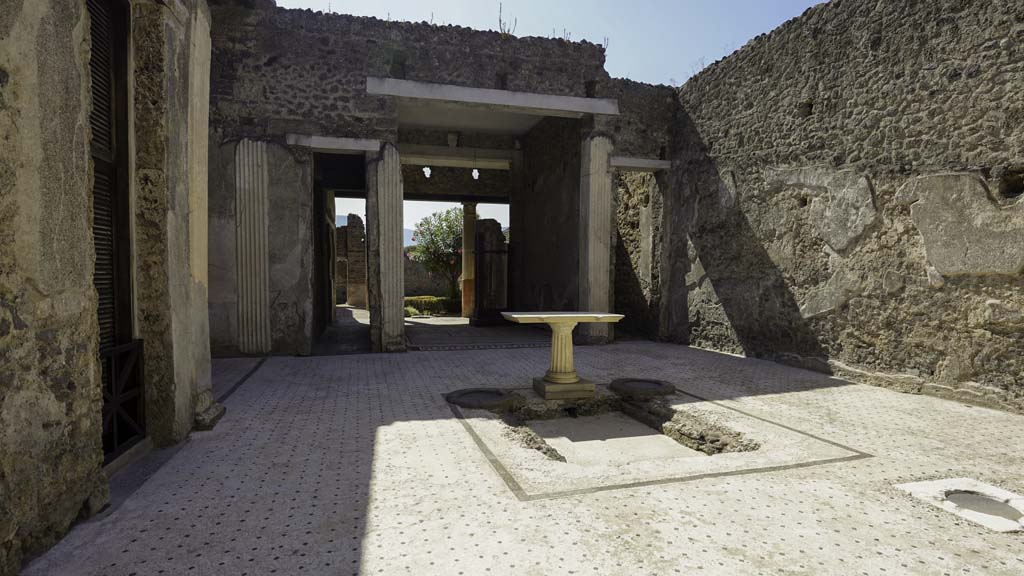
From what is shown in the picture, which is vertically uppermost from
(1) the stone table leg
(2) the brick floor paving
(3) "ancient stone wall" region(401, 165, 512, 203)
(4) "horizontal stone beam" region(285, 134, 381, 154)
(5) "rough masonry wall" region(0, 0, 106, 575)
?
(3) "ancient stone wall" region(401, 165, 512, 203)

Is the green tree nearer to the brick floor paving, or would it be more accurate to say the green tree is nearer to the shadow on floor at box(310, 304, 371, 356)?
the shadow on floor at box(310, 304, 371, 356)

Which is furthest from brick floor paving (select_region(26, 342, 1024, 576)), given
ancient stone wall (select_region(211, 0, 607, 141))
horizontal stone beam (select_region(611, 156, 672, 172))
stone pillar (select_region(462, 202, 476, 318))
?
stone pillar (select_region(462, 202, 476, 318))

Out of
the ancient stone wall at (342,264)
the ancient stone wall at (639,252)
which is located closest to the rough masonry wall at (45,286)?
the ancient stone wall at (639,252)

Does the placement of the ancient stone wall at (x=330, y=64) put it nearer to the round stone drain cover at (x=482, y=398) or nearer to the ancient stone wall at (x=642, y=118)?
the ancient stone wall at (x=642, y=118)

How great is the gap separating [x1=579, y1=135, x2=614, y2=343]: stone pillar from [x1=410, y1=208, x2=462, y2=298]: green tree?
35.5 ft

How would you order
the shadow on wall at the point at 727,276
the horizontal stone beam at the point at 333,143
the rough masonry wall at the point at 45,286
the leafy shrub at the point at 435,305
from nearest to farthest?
the rough masonry wall at the point at 45,286
the shadow on wall at the point at 727,276
the horizontal stone beam at the point at 333,143
the leafy shrub at the point at 435,305

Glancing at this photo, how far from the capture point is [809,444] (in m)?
3.84

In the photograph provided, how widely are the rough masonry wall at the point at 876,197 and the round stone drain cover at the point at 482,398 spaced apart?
4.28 metres

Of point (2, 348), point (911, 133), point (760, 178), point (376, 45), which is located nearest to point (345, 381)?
point (2, 348)

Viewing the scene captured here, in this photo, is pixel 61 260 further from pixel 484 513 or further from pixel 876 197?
pixel 876 197

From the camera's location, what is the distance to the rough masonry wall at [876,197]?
498cm

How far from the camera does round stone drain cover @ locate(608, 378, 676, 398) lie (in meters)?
5.38

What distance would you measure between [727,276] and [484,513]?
668 cm

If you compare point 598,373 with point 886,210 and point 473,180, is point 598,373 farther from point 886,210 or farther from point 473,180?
point 473,180
